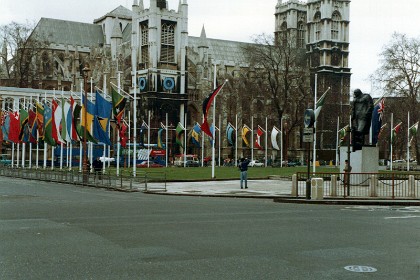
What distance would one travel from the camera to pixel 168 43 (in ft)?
339

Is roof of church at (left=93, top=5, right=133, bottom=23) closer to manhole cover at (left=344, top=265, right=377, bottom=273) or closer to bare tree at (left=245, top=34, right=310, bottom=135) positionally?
bare tree at (left=245, top=34, right=310, bottom=135)

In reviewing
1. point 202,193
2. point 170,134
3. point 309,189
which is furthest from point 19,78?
point 309,189

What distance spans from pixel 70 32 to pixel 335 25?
192ft

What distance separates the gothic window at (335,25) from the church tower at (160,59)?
4022 centimetres

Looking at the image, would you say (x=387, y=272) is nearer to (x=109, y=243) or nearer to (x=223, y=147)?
(x=109, y=243)

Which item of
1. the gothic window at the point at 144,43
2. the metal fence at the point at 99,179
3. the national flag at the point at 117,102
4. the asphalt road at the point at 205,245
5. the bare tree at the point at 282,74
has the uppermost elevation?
the gothic window at the point at 144,43

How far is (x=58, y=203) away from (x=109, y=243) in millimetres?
10447

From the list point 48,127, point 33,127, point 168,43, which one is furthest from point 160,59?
point 48,127

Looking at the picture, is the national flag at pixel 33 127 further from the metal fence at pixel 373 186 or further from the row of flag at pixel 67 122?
the metal fence at pixel 373 186

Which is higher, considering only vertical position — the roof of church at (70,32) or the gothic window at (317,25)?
the gothic window at (317,25)

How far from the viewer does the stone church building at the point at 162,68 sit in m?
93.0

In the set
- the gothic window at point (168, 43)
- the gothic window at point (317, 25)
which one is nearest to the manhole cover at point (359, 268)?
the gothic window at point (168, 43)

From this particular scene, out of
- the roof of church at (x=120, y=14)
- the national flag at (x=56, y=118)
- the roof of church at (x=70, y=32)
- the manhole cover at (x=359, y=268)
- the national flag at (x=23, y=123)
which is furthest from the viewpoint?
the roof of church at (x=120, y=14)

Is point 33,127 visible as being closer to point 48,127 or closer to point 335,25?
point 48,127
